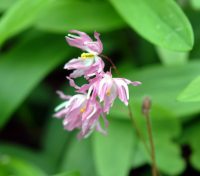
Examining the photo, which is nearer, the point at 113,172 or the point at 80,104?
the point at 80,104

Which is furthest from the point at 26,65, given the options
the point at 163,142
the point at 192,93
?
the point at 192,93

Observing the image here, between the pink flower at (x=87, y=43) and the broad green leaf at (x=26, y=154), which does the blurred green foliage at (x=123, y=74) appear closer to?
the broad green leaf at (x=26, y=154)

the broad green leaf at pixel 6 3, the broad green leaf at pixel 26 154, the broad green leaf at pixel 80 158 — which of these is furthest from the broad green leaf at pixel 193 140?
the broad green leaf at pixel 6 3

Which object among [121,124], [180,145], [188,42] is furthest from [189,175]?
[188,42]

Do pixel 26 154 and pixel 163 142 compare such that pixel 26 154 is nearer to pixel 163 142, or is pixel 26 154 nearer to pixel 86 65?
pixel 163 142

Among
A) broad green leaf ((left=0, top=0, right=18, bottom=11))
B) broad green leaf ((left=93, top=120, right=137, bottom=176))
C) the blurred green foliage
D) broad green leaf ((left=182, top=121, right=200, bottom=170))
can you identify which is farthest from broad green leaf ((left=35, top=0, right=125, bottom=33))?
broad green leaf ((left=182, top=121, right=200, bottom=170))

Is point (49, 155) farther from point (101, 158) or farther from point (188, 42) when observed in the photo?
point (188, 42)
